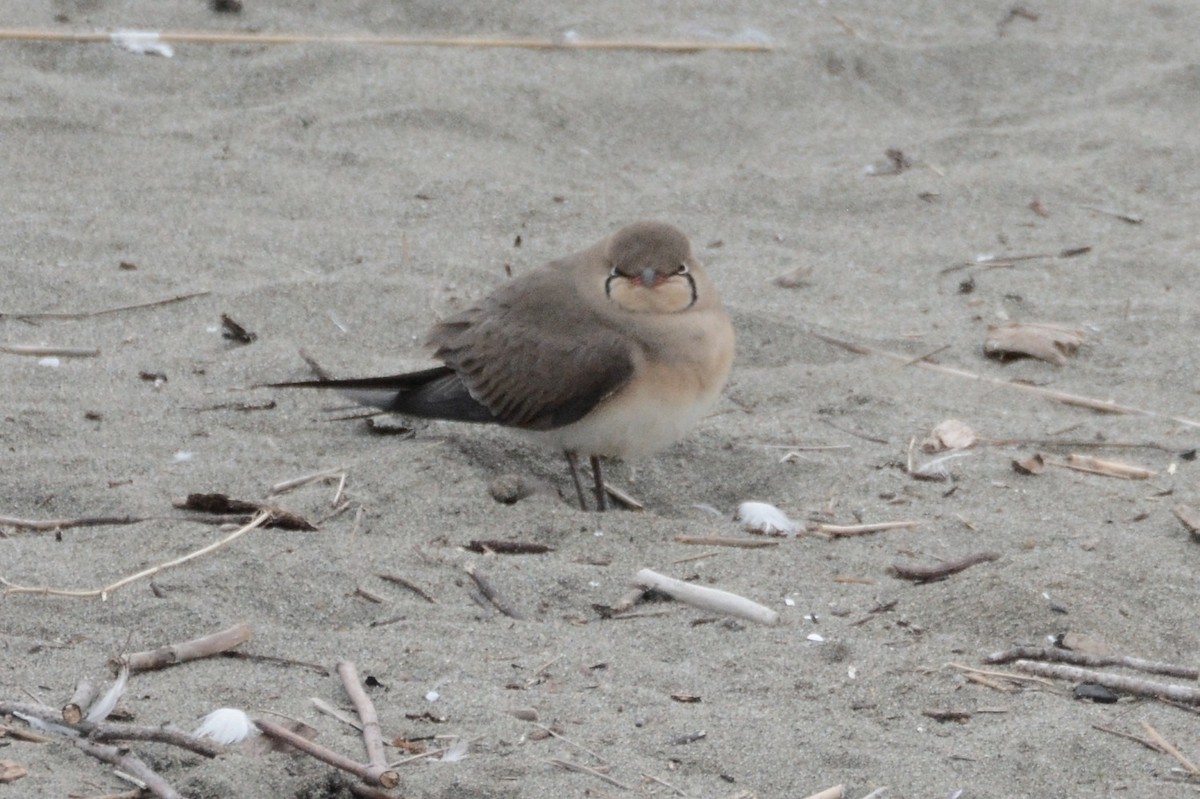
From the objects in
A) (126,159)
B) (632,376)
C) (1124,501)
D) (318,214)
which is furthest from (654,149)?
(1124,501)

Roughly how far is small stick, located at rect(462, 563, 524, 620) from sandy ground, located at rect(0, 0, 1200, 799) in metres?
0.03

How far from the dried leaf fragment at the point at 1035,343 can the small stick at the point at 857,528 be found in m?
1.29

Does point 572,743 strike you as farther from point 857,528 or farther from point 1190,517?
point 1190,517

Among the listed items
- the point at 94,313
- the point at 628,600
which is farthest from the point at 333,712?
the point at 94,313

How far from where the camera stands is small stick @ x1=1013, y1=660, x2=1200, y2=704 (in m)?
2.96

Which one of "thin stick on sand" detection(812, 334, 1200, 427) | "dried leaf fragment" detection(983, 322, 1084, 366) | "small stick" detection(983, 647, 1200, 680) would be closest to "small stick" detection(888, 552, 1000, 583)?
"small stick" detection(983, 647, 1200, 680)

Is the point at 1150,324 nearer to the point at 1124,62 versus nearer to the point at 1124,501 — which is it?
the point at 1124,501

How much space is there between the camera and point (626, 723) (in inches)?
110

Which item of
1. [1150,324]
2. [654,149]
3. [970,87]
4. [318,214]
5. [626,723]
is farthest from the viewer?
[970,87]

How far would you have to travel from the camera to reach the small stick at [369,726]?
8.22 ft

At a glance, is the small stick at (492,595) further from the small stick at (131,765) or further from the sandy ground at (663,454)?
the small stick at (131,765)

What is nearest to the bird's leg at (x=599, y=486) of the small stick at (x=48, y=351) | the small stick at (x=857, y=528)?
the small stick at (x=857, y=528)

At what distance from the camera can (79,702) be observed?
2.63 meters

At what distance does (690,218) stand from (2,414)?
2.61 m
